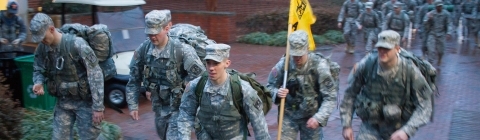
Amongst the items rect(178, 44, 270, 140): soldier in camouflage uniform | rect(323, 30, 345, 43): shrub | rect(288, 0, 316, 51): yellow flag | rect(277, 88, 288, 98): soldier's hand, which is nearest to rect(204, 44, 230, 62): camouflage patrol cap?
rect(178, 44, 270, 140): soldier in camouflage uniform

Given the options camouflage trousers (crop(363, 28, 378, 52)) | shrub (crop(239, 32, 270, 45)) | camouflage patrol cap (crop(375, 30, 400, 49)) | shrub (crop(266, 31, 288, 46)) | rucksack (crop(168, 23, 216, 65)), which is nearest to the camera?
camouflage patrol cap (crop(375, 30, 400, 49))

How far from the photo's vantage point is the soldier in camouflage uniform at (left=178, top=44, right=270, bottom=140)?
16.2 ft

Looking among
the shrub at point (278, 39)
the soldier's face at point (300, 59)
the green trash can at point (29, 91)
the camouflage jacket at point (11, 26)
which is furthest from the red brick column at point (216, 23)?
the soldier's face at point (300, 59)

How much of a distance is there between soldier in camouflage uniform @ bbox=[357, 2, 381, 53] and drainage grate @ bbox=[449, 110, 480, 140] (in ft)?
17.0

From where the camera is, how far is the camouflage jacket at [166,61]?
20.6 feet

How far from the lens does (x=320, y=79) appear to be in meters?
6.16

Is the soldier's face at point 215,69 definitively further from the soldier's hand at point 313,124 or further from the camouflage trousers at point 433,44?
the camouflage trousers at point 433,44

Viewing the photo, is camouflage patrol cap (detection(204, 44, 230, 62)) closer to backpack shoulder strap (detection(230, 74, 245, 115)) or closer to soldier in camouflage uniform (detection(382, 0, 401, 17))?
backpack shoulder strap (detection(230, 74, 245, 115))

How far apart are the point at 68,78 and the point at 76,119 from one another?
1.52 ft

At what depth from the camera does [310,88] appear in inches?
245

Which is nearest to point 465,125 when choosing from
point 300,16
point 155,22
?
point 300,16

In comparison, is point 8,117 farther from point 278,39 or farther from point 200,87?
point 278,39

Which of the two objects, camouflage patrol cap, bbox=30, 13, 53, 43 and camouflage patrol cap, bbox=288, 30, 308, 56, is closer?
camouflage patrol cap, bbox=288, 30, 308, 56

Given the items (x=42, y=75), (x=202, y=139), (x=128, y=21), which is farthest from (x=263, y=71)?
(x=202, y=139)
